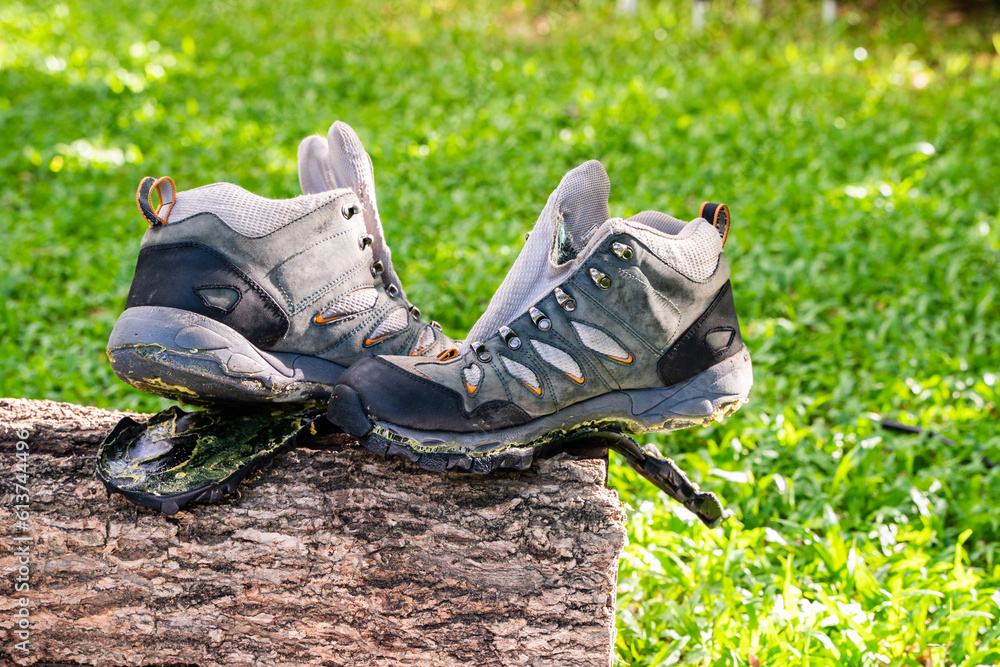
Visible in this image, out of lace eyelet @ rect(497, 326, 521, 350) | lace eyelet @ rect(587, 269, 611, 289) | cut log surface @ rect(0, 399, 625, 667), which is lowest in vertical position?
cut log surface @ rect(0, 399, 625, 667)

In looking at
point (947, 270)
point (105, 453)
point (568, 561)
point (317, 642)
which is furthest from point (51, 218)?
point (947, 270)

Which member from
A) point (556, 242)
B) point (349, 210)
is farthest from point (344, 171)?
point (556, 242)

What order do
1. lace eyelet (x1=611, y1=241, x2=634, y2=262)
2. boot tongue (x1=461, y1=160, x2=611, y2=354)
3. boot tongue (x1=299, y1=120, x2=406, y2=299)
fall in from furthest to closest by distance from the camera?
boot tongue (x1=299, y1=120, x2=406, y2=299) < boot tongue (x1=461, y1=160, x2=611, y2=354) < lace eyelet (x1=611, y1=241, x2=634, y2=262)

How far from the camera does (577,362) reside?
1.85 metres

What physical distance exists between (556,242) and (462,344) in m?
0.37

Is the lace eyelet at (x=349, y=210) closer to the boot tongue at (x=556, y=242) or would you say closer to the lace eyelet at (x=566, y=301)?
the boot tongue at (x=556, y=242)

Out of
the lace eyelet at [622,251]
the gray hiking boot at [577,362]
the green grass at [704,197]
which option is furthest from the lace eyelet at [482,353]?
the green grass at [704,197]

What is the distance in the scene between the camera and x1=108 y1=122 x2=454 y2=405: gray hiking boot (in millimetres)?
1730

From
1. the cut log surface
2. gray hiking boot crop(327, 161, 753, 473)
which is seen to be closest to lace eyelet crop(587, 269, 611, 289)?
gray hiking boot crop(327, 161, 753, 473)

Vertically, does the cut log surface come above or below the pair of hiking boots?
below

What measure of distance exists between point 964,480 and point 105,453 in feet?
9.34

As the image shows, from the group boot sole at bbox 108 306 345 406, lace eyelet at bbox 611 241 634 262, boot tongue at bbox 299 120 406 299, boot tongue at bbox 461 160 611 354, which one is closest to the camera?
boot sole at bbox 108 306 345 406

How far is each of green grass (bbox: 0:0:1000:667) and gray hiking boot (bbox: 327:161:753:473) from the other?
2.58 ft

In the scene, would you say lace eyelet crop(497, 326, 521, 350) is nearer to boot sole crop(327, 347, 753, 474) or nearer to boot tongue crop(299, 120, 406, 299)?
boot sole crop(327, 347, 753, 474)
